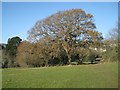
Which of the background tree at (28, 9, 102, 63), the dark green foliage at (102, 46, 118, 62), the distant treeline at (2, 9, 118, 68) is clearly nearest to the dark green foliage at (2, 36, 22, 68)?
the distant treeline at (2, 9, 118, 68)

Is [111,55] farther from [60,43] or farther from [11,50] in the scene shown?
[11,50]

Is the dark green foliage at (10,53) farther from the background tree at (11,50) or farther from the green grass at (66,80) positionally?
the green grass at (66,80)

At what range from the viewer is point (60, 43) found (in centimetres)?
4753

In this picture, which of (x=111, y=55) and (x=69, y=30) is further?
(x=69, y=30)

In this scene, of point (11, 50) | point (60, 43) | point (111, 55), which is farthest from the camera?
point (11, 50)

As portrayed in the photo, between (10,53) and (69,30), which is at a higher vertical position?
(69,30)

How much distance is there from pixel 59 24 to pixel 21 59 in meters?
10.1

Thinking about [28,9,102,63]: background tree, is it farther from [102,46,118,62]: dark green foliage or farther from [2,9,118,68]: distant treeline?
[102,46,118,62]: dark green foliage

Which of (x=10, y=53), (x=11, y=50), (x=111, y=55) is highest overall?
(x=11, y=50)

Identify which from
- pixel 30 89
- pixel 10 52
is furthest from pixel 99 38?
pixel 30 89

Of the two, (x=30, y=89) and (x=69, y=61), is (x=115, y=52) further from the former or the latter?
(x=30, y=89)

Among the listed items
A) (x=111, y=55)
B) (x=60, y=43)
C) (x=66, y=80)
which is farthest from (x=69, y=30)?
(x=66, y=80)

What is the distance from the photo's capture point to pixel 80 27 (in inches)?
1893

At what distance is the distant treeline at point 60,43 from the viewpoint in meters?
46.7
